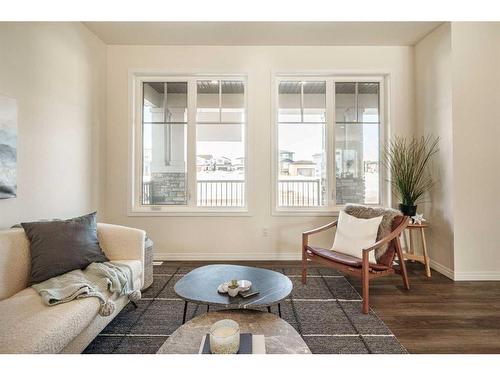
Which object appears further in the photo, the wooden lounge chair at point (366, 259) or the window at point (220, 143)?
the window at point (220, 143)

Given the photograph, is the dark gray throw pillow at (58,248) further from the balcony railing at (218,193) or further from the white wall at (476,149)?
the white wall at (476,149)

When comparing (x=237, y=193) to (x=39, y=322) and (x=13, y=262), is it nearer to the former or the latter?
(x=13, y=262)

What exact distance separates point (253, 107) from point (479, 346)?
3.32 metres

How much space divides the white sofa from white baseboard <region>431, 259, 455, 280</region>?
11.1 ft

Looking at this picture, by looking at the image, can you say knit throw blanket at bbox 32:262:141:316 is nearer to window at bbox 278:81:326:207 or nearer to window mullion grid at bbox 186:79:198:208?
window mullion grid at bbox 186:79:198:208

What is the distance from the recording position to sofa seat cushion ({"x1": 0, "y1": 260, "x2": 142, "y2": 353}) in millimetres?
1258

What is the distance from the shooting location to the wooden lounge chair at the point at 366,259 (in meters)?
2.43

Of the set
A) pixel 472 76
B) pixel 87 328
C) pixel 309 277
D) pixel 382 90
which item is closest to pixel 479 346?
pixel 309 277

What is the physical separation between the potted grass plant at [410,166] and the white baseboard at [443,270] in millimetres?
729

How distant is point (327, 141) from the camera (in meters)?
3.98

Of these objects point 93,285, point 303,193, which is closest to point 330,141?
point 303,193

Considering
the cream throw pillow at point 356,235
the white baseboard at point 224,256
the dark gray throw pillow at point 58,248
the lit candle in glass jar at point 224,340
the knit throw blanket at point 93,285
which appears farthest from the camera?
the white baseboard at point 224,256

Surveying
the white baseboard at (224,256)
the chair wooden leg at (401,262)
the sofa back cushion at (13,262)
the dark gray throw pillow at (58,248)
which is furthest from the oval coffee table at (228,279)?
the white baseboard at (224,256)
